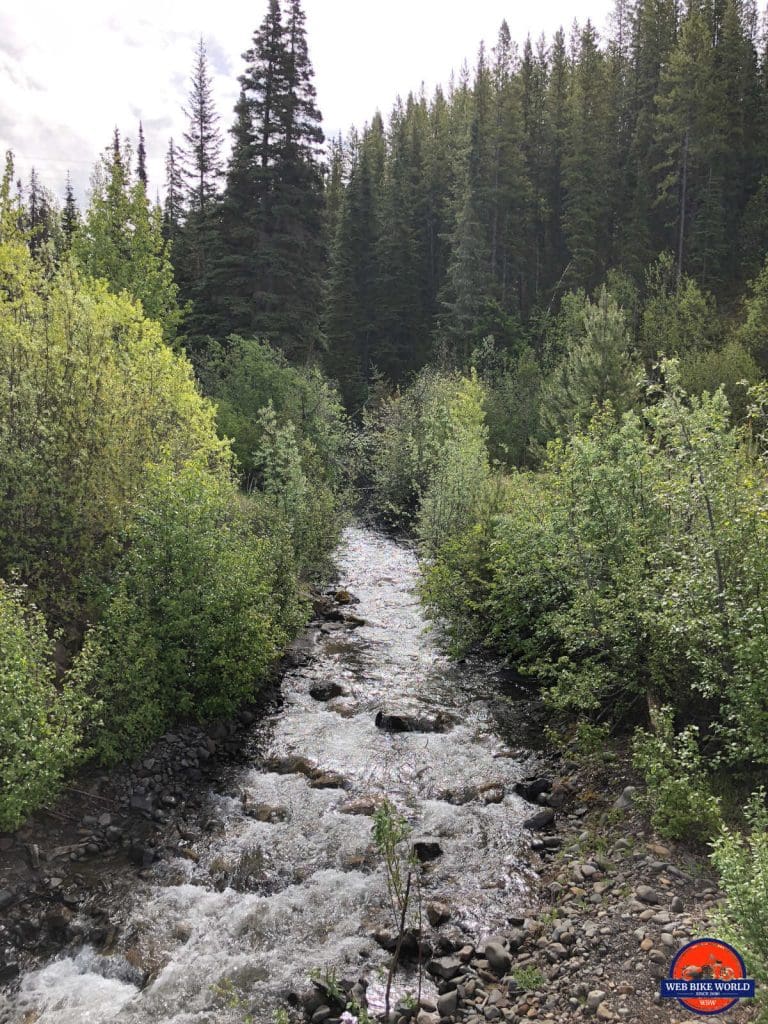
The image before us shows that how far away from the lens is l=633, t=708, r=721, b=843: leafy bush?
7656mm

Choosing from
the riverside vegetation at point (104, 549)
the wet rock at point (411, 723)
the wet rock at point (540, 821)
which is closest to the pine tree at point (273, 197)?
the riverside vegetation at point (104, 549)

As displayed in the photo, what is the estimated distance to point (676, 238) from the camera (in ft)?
169

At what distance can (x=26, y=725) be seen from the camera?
27.2 feet

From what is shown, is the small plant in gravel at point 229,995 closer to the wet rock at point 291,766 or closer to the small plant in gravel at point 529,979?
the small plant in gravel at point 529,979

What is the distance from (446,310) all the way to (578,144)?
1600 cm

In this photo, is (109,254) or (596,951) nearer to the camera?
(596,951)

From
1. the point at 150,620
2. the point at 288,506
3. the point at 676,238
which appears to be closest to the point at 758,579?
the point at 150,620

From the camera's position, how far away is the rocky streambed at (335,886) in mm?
6863

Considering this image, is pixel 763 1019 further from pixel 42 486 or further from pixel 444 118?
pixel 444 118

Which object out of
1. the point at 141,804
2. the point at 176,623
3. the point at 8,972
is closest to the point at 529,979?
the point at 8,972

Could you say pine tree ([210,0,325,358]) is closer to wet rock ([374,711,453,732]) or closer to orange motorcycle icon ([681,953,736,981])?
wet rock ([374,711,453,732])

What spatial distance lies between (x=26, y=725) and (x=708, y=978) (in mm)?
7515

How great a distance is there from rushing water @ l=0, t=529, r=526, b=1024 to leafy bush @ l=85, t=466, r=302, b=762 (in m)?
1.54

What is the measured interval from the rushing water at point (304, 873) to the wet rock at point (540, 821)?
20 cm
